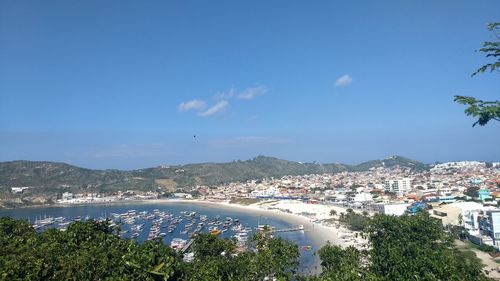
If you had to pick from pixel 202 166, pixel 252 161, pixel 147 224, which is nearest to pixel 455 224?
pixel 147 224

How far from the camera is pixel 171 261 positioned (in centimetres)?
1541

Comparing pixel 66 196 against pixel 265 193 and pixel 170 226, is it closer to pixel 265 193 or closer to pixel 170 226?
pixel 265 193

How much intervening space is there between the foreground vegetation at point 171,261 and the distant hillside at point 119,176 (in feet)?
316

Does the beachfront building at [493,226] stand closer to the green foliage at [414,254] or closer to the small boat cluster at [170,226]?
the green foliage at [414,254]

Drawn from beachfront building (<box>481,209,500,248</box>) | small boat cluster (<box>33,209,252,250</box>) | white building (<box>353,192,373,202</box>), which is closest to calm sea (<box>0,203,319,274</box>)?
small boat cluster (<box>33,209,252,250</box>)

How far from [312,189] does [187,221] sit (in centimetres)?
4827

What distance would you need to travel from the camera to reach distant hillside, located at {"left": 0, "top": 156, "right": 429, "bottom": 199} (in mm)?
116375

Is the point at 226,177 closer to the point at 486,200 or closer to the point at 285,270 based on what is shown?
the point at 486,200

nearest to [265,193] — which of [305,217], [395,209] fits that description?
[305,217]

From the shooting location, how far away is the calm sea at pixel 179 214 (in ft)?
129

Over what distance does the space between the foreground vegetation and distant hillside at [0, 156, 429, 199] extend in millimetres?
96294

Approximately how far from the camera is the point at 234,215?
74438 mm

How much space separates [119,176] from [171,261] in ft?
432

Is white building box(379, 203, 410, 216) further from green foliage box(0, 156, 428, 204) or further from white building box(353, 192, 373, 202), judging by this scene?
green foliage box(0, 156, 428, 204)
